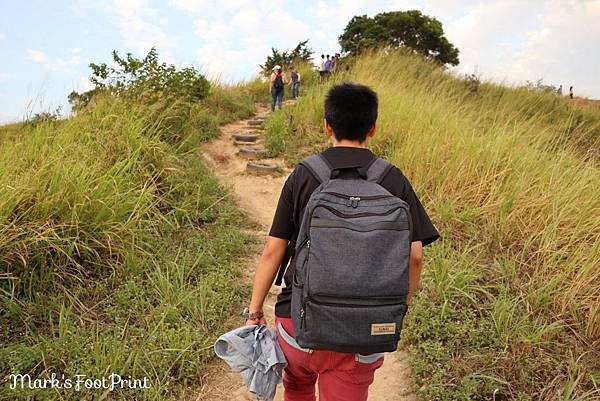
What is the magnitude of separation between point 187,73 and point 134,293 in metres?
4.97

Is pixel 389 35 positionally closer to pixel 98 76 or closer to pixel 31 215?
pixel 98 76

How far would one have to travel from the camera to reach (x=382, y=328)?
1.39 metres

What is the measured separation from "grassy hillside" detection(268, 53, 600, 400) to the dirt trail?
16 cm

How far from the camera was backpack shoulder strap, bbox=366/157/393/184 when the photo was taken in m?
1.50

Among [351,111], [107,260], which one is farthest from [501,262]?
[107,260]

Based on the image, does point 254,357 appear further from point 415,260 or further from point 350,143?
point 350,143

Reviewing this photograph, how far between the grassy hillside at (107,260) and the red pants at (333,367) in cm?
132

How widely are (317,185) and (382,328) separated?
1.64 ft

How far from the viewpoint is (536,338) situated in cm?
287

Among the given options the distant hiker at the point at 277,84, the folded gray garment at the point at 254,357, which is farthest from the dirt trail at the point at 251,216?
the folded gray garment at the point at 254,357

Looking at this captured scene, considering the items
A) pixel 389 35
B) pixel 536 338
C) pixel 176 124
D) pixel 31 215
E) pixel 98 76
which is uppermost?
pixel 389 35

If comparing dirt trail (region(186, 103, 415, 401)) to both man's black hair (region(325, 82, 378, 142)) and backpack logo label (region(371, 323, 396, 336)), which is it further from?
man's black hair (region(325, 82, 378, 142))

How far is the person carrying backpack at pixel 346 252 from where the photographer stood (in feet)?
4.46

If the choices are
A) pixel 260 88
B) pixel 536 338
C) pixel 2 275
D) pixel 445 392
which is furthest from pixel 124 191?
pixel 260 88
